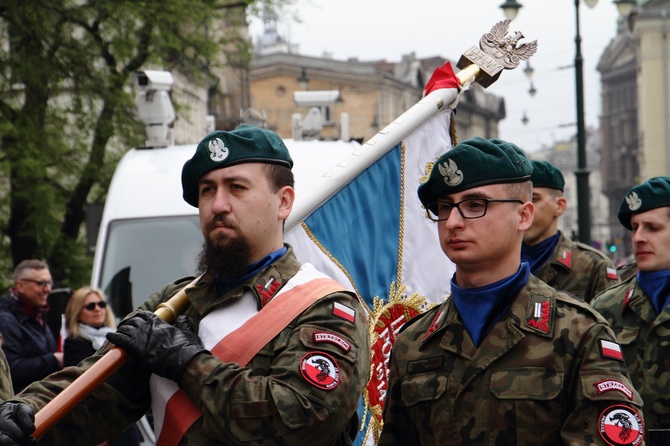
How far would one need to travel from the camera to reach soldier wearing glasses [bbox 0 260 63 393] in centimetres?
1007

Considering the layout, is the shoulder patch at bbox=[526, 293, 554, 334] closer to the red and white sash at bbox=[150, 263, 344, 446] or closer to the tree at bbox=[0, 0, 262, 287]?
the red and white sash at bbox=[150, 263, 344, 446]

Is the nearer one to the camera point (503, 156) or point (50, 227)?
point (503, 156)

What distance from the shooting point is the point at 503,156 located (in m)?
4.45

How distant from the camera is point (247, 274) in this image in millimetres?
4414

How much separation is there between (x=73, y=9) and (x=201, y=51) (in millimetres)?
2255

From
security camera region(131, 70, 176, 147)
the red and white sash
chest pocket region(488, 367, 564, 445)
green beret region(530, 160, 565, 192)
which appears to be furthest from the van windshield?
chest pocket region(488, 367, 564, 445)

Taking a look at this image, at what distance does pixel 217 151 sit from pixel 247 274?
421 millimetres

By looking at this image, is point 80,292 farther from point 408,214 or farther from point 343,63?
point 343,63

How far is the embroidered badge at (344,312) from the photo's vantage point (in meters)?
4.27

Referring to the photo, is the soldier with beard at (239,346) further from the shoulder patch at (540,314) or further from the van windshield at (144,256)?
the van windshield at (144,256)

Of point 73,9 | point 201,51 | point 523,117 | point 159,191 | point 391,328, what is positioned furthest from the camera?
point 523,117

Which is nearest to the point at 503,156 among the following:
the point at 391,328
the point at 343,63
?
the point at 391,328

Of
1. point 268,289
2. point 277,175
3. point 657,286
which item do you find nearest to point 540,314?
point 268,289

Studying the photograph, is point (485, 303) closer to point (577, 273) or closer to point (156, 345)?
point (156, 345)
